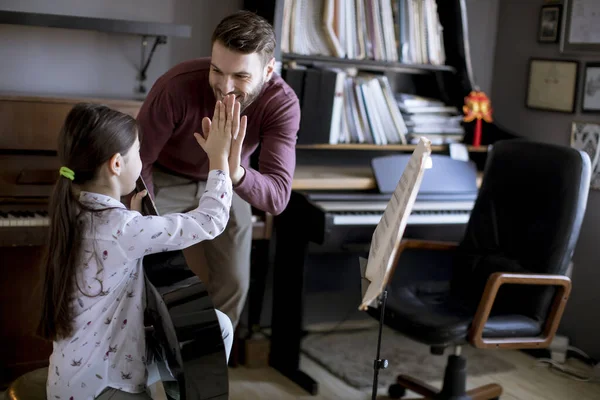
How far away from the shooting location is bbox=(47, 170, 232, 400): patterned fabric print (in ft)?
5.71

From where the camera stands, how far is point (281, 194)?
2.30 metres

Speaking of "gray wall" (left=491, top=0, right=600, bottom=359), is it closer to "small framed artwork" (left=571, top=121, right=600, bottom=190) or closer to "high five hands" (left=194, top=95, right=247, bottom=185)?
"small framed artwork" (left=571, top=121, right=600, bottom=190)

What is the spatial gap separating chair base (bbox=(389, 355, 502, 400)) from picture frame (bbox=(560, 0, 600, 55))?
1.49 m

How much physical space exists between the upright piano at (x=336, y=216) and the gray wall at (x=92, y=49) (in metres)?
0.79

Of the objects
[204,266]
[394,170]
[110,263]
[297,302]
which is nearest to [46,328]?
[110,263]

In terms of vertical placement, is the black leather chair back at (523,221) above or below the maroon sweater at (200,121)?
below

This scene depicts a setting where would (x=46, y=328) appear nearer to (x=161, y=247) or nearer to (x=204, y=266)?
(x=161, y=247)

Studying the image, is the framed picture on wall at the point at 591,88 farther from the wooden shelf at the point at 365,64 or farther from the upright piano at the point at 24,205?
the upright piano at the point at 24,205

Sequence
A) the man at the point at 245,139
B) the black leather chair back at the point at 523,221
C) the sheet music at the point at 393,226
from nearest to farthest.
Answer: the sheet music at the point at 393,226 → the man at the point at 245,139 → the black leather chair back at the point at 523,221

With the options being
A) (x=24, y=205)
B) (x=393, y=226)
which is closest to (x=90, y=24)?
(x=24, y=205)

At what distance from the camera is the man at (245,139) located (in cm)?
213

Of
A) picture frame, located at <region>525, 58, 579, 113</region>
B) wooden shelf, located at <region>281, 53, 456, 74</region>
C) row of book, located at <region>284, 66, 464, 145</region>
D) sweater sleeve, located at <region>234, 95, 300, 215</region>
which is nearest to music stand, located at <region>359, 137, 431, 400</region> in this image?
sweater sleeve, located at <region>234, 95, 300, 215</region>

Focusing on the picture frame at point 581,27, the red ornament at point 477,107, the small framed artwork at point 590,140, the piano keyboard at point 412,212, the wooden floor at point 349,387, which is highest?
the picture frame at point 581,27

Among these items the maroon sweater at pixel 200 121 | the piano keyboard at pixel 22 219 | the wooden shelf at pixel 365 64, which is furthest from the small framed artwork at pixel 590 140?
the piano keyboard at pixel 22 219
